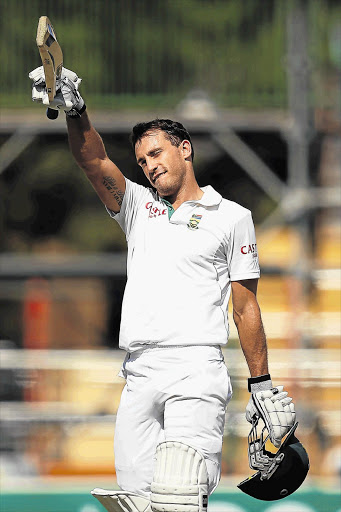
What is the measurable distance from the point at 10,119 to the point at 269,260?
1.89 metres

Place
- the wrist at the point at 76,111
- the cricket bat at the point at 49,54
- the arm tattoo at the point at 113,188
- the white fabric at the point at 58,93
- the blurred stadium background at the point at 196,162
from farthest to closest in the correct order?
the blurred stadium background at the point at 196,162, the arm tattoo at the point at 113,188, the wrist at the point at 76,111, the white fabric at the point at 58,93, the cricket bat at the point at 49,54

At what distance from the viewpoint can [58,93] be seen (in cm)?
346

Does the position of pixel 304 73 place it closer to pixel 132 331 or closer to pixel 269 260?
pixel 269 260

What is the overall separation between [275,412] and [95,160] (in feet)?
3.26

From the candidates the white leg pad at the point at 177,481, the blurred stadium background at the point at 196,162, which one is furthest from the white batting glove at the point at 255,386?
the blurred stadium background at the point at 196,162

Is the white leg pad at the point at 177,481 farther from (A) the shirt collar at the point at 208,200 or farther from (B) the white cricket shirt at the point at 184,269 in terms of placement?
(A) the shirt collar at the point at 208,200

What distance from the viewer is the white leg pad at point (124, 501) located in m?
3.50

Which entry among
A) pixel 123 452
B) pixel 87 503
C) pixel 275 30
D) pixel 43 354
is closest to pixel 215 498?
pixel 87 503

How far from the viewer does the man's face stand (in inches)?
144

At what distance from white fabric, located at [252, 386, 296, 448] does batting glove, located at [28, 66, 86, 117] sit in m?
1.09

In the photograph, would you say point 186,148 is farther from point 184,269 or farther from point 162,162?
point 184,269

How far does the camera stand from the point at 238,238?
3664 millimetres

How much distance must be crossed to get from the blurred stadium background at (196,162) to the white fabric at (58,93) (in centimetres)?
345

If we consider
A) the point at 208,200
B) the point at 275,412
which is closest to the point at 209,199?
the point at 208,200
